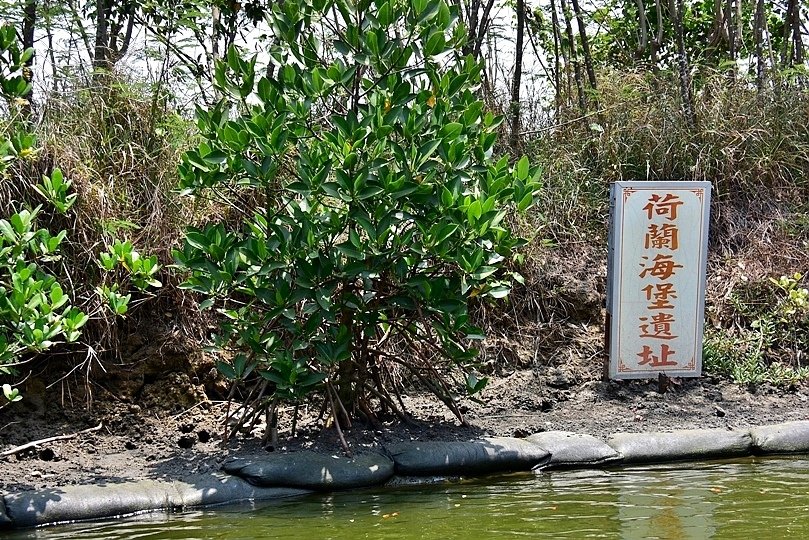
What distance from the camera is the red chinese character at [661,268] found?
7324 mm

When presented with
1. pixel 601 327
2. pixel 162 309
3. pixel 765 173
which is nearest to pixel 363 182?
pixel 162 309

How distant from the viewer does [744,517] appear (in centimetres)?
492

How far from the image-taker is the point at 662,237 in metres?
7.31

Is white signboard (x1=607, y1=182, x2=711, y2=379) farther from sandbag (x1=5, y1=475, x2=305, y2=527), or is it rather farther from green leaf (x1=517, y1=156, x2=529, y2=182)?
sandbag (x1=5, y1=475, x2=305, y2=527)

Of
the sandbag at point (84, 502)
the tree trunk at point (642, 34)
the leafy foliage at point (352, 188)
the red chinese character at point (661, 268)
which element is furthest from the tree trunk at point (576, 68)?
the sandbag at point (84, 502)

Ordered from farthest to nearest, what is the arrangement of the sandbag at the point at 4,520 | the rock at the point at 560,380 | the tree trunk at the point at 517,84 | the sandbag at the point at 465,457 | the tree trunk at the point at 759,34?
the tree trunk at the point at 759,34 < the tree trunk at the point at 517,84 < the rock at the point at 560,380 < the sandbag at the point at 465,457 < the sandbag at the point at 4,520

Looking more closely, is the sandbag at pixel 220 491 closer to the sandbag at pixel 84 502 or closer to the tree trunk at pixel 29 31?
the sandbag at pixel 84 502

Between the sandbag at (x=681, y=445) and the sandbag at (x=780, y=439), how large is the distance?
0.06 metres

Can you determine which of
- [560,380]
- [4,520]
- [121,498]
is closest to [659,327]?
[560,380]

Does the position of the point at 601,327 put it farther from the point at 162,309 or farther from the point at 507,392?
the point at 162,309

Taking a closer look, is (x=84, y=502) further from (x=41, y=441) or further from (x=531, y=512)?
(x=531, y=512)

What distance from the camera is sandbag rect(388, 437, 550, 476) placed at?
5.80 m

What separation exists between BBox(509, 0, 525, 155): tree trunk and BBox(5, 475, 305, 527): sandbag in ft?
16.2

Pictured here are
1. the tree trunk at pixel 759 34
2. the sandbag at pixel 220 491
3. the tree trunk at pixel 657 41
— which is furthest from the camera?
the tree trunk at pixel 657 41
